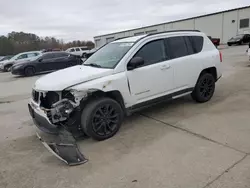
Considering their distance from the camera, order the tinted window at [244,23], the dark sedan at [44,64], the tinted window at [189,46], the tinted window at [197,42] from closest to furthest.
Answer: the tinted window at [189,46] < the tinted window at [197,42] < the dark sedan at [44,64] < the tinted window at [244,23]

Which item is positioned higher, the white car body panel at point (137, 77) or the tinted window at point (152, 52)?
the tinted window at point (152, 52)

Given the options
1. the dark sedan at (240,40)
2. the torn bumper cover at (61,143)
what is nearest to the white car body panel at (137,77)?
the torn bumper cover at (61,143)

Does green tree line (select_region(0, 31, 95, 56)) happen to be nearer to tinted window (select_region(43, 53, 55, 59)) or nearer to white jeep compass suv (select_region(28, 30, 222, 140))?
tinted window (select_region(43, 53, 55, 59))

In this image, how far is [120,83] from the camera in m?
4.49

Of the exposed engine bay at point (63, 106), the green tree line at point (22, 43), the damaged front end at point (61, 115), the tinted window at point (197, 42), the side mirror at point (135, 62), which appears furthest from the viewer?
the green tree line at point (22, 43)

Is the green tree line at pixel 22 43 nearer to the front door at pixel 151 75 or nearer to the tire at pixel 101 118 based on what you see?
the front door at pixel 151 75

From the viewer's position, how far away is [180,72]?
5379 millimetres

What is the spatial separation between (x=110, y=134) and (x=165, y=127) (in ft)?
3.53

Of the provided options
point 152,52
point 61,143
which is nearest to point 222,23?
point 152,52

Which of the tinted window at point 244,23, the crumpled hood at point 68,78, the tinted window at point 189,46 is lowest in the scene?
the crumpled hood at point 68,78

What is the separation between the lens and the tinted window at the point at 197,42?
5832 mm

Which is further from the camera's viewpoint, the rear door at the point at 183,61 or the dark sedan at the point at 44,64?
the dark sedan at the point at 44,64

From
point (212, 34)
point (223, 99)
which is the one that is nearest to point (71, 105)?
point (223, 99)

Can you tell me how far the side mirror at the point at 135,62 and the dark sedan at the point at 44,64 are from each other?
13.6m
